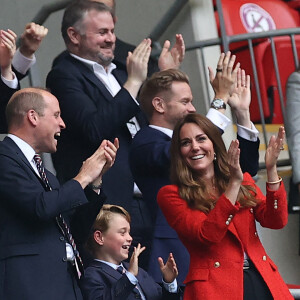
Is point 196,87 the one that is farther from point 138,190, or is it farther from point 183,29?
point 138,190

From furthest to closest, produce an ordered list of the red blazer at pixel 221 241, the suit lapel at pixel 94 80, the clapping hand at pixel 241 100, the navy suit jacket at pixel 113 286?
the suit lapel at pixel 94 80
the clapping hand at pixel 241 100
the navy suit jacket at pixel 113 286
the red blazer at pixel 221 241

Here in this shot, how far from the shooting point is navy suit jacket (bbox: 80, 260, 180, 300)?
4.98m

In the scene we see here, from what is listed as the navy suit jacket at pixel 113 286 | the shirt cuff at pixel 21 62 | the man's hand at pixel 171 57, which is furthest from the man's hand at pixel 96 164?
the man's hand at pixel 171 57

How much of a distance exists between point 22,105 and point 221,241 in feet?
3.50

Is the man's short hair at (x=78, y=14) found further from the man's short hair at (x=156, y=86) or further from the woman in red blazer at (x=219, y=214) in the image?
the woman in red blazer at (x=219, y=214)

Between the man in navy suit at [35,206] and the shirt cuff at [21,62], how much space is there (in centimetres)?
60

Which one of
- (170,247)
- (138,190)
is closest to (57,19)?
(138,190)

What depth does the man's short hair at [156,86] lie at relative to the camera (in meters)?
5.63

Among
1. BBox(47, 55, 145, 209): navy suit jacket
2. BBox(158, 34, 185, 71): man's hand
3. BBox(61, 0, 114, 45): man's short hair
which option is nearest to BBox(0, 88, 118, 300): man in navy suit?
BBox(47, 55, 145, 209): navy suit jacket

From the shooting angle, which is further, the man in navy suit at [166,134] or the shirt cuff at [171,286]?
the man in navy suit at [166,134]

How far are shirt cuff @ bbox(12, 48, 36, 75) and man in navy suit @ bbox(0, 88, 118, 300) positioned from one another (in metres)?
0.60

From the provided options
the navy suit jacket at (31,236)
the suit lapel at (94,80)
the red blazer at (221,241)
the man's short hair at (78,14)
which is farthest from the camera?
the man's short hair at (78,14)

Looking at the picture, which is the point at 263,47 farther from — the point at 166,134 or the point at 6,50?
the point at 6,50

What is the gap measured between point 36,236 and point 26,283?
0.69ft
